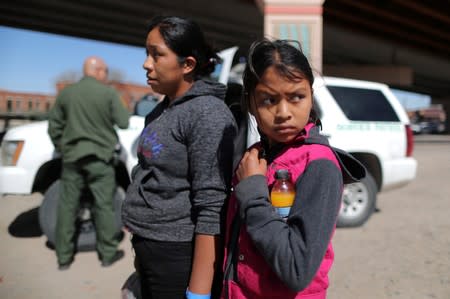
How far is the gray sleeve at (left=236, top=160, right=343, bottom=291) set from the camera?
3.50ft

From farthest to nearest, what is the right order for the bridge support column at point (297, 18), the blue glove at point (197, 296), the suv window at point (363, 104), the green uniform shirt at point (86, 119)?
1. the bridge support column at point (297, 18)
2. the suv window at point (363, 104)
3. the green uniform shirt at point (86, 119)
4. the blue glove at point (197, 296)

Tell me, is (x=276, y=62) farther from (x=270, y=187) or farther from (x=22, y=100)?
(x=22, y=100)

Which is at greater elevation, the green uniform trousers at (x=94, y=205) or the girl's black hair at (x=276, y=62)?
the girl's black hair at (x=276, y=62)

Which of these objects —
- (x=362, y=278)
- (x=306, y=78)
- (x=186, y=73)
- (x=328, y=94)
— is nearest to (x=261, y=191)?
(x=306, y=78)

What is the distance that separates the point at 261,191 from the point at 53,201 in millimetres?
3564

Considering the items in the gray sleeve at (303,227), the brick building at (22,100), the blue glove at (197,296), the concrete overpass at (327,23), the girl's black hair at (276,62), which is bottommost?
the blue glove at (197,296)

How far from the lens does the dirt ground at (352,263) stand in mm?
3365

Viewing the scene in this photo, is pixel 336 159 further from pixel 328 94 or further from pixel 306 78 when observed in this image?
pixel 328 94

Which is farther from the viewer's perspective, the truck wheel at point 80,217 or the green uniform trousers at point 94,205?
the truck wheel at point 80,217

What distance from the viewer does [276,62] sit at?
1198 millimetres

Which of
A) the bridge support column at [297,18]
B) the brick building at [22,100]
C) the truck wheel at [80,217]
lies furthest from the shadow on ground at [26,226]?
the brick building at [22,100]

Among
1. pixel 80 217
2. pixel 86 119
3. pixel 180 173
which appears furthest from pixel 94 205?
pixel 180 173

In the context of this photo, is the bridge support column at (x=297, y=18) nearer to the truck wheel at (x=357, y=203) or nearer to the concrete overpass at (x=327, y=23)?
the concrete overpass at (x=327, y=23)

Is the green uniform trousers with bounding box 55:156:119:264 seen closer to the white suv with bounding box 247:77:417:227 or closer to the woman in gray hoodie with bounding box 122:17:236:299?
the woman in gray hoodie with bounding box 122:17:236:299
